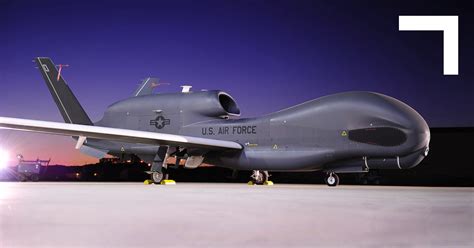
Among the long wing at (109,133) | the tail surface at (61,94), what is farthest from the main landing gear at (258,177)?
the tail surface at (61,94)

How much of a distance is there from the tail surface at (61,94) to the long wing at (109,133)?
26.9 feet

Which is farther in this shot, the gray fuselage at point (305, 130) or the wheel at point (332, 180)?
the wheel at point (332, 180)

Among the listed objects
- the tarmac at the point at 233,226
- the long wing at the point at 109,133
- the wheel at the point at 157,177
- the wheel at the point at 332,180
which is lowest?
the tarmac at the point at 233,226

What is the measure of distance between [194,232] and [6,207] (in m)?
5.28

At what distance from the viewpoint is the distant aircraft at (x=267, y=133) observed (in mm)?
22281

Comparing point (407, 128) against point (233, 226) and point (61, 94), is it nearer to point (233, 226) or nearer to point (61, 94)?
point (233, 226)

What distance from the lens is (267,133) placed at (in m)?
25.5

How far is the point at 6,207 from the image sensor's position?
1043cm

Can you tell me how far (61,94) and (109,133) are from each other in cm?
1019

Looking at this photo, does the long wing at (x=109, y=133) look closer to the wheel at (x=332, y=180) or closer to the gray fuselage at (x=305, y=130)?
the gray fuselage at (x=305, y=130)

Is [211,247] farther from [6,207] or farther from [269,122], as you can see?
[269,122]

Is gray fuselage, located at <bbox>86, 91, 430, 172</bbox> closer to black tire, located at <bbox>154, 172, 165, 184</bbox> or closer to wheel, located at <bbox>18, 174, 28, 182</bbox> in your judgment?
black tire, located at <bbox>154, 172, 165, 184</bbox>

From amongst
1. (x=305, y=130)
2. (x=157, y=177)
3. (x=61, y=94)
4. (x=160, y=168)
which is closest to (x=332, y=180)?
(x=305, y=130)

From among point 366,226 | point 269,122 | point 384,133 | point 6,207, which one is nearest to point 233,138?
point 269,122
